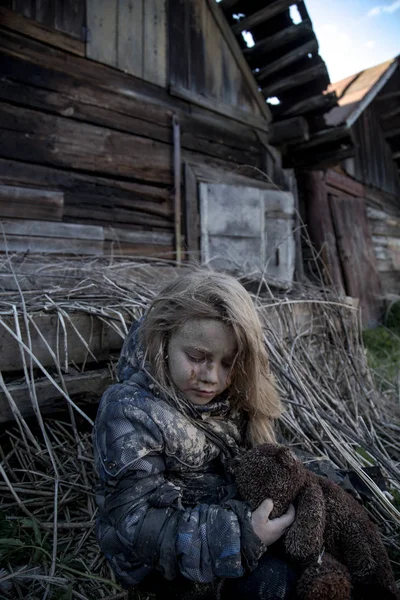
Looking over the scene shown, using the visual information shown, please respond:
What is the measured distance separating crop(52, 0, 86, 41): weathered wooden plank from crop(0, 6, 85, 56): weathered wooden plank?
0.07 m

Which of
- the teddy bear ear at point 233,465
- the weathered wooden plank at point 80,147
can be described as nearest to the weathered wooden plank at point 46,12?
the weathered wooden plank at point 80,147

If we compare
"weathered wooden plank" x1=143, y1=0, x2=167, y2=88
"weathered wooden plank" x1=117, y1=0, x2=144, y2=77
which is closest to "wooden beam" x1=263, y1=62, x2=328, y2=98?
"weathered wooden plank" x1=143, y1=0, x2=167, y2=88

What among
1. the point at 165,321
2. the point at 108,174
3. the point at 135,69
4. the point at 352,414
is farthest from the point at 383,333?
the point at 165,321

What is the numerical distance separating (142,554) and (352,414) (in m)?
1.83

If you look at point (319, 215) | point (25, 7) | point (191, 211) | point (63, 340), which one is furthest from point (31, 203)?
point (319, 215)

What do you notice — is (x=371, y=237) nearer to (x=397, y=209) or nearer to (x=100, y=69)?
(x=397, y=209)

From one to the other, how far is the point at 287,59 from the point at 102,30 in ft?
7.71

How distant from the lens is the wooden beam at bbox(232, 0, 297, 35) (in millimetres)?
4855

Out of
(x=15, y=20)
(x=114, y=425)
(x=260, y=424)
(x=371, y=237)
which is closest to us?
(x=114, y=425)

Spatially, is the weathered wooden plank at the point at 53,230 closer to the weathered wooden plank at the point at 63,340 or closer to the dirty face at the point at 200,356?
the weathered wooden plank at the point at 63,340

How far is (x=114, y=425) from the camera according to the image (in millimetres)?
1194

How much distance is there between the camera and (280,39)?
510cm

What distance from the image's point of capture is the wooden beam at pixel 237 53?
5176 millimetres

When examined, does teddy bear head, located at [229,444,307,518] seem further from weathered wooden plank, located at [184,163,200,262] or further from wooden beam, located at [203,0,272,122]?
wooden beam, located at [203,0,272,122]
